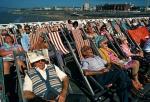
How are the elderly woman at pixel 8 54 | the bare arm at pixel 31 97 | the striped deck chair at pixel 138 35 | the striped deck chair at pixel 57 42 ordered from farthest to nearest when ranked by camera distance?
the striped deck chair at pixel 138 35 < the striped deck chair at pixel 57 42 < the elderly woman at pixel 8 54 < the bare arm at pixel 31 97

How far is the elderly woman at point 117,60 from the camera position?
843 centimetres

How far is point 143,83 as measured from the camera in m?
8.67

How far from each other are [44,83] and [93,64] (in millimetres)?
1837

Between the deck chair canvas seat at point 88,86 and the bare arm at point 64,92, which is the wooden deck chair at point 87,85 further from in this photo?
the bare arm at point 64,92

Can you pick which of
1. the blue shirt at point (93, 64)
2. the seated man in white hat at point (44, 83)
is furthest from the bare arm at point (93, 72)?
the seated man in white hat at point (44, 83)

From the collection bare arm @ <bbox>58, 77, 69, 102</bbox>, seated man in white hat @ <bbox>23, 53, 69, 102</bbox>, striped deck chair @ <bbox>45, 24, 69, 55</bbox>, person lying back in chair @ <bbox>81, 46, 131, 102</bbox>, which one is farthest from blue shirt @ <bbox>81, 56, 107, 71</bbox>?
striped deck chair @ <bbox>45, 24, 69, 55</bbox>

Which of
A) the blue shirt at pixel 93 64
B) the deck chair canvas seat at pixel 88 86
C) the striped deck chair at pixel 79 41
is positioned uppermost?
the striped deck chair at pixel 79 41

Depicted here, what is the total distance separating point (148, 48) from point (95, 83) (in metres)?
3.47

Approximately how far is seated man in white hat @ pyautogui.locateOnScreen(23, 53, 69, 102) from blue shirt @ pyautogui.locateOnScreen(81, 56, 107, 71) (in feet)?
5.07

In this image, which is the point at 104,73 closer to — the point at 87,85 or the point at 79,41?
the point at 87,85

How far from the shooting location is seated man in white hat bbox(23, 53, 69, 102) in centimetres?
617

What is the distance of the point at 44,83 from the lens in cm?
642

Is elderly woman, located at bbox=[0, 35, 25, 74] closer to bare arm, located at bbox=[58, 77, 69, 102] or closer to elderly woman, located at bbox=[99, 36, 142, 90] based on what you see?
bare arm, located at bbox=[58, 77, 69, 102]

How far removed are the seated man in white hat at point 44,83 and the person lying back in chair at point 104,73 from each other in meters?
1.22
